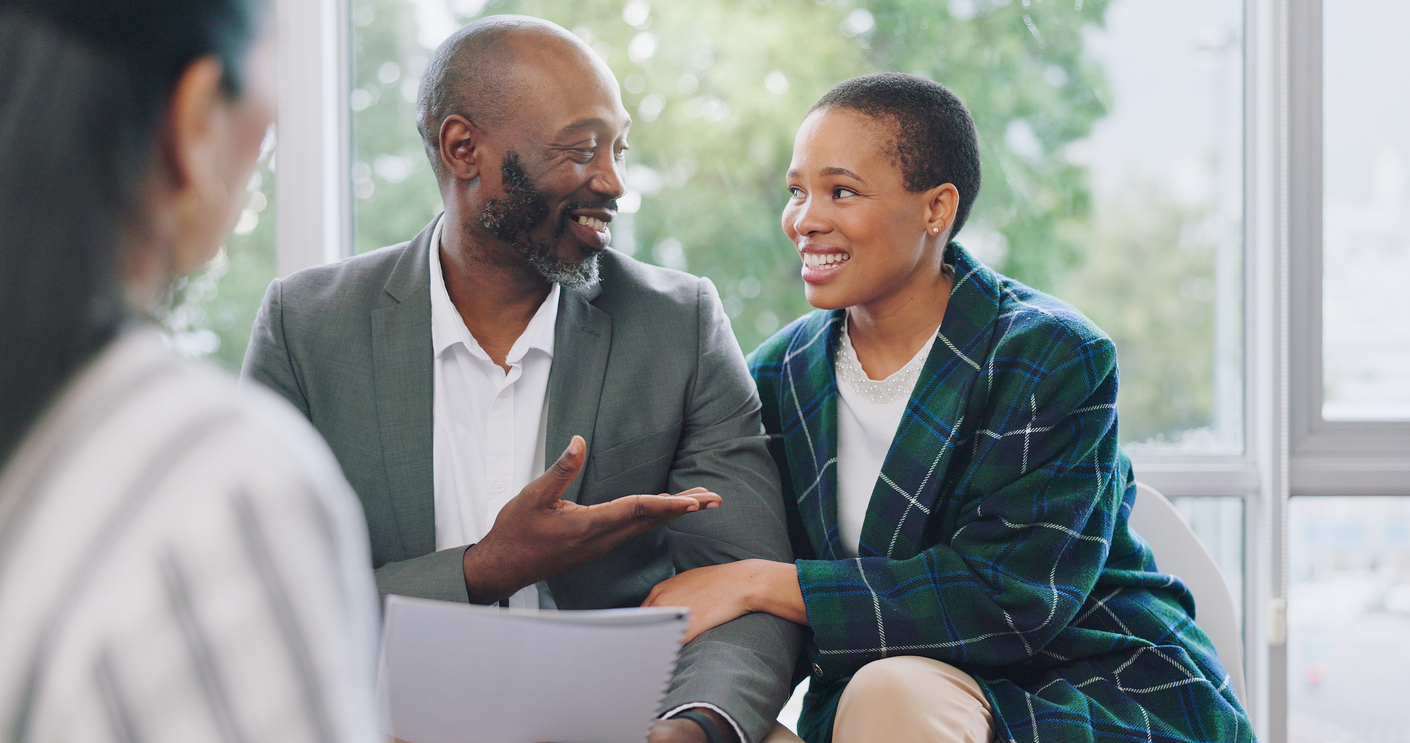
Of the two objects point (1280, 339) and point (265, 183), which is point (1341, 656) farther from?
point (265, 183)

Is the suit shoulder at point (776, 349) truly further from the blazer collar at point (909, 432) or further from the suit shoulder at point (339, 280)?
the suit shoulder at point (339, 280)

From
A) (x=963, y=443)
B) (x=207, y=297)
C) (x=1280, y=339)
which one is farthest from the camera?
(x=207, y=297)

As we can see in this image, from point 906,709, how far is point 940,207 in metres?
0.77

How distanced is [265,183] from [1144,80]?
6.15ft

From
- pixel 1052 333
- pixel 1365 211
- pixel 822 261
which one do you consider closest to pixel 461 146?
pixel 822 261

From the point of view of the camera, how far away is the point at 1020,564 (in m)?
1.34

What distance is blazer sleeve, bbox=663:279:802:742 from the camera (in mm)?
1264

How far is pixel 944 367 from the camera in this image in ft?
4.76

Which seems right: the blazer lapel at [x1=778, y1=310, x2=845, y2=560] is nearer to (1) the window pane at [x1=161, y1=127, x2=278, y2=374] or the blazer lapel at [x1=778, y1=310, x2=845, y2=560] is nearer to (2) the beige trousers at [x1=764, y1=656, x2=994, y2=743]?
(2) the beige trousers at [x1=764, y1=656, x2=994, y2=743]

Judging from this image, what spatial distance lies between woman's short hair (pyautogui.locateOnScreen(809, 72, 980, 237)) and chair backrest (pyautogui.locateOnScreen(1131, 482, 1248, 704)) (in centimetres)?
63

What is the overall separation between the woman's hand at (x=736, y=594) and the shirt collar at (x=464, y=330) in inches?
16.8

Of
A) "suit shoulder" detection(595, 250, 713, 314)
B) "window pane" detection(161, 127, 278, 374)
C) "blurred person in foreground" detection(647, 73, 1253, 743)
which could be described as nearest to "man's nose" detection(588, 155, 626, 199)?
"suit shoulder" detection(595, 250, 713, 314)

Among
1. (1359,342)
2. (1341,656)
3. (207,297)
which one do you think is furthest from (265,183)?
(1341,656)

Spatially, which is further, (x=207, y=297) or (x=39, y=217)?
(x=207, y=297)
